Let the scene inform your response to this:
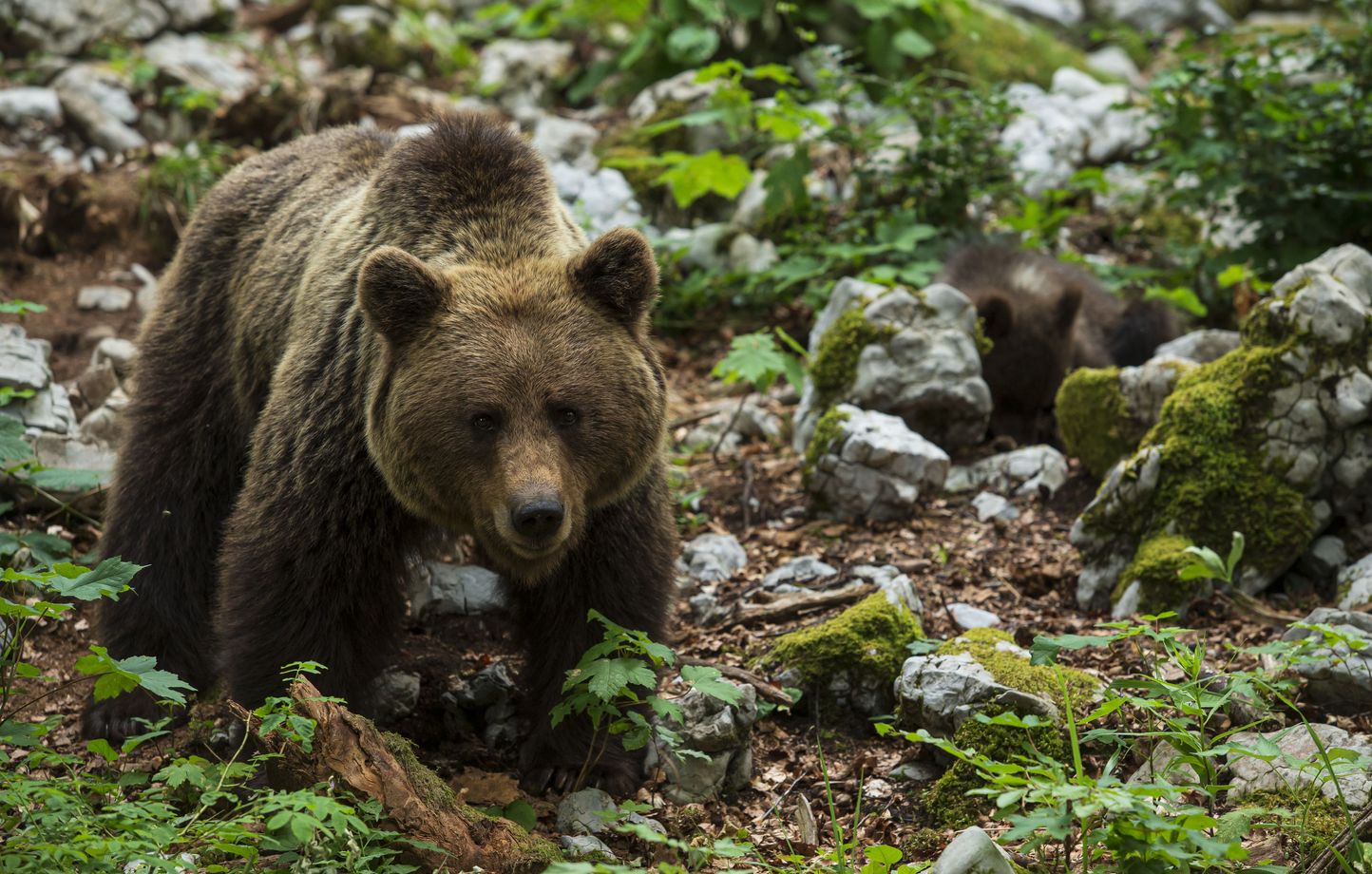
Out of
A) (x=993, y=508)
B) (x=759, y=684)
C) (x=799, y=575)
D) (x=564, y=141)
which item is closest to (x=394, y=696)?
(x=759, y=684)

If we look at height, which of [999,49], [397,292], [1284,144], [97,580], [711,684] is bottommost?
[999,49]

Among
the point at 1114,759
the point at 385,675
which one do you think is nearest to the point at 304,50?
the point at 385,675

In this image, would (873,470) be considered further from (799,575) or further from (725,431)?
(725,431)

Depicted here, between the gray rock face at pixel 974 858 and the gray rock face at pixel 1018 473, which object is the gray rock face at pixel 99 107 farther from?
the gray rock face at pixel 974 858

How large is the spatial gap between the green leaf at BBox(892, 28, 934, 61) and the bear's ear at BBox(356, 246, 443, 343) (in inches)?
297

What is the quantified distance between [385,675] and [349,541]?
1.09 m

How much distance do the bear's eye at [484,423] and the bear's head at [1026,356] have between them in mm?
4364

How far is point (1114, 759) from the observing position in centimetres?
382

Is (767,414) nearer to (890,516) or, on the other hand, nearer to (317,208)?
(890,516)

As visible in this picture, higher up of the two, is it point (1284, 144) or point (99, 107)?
point (1284, 144)

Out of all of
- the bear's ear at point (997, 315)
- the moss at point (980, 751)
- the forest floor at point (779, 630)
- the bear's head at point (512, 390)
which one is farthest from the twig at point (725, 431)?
the moss at point (980, 751)

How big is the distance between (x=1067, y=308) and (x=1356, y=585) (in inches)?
133

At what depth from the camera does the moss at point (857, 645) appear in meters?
5.40

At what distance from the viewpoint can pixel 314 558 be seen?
4.71 meters
